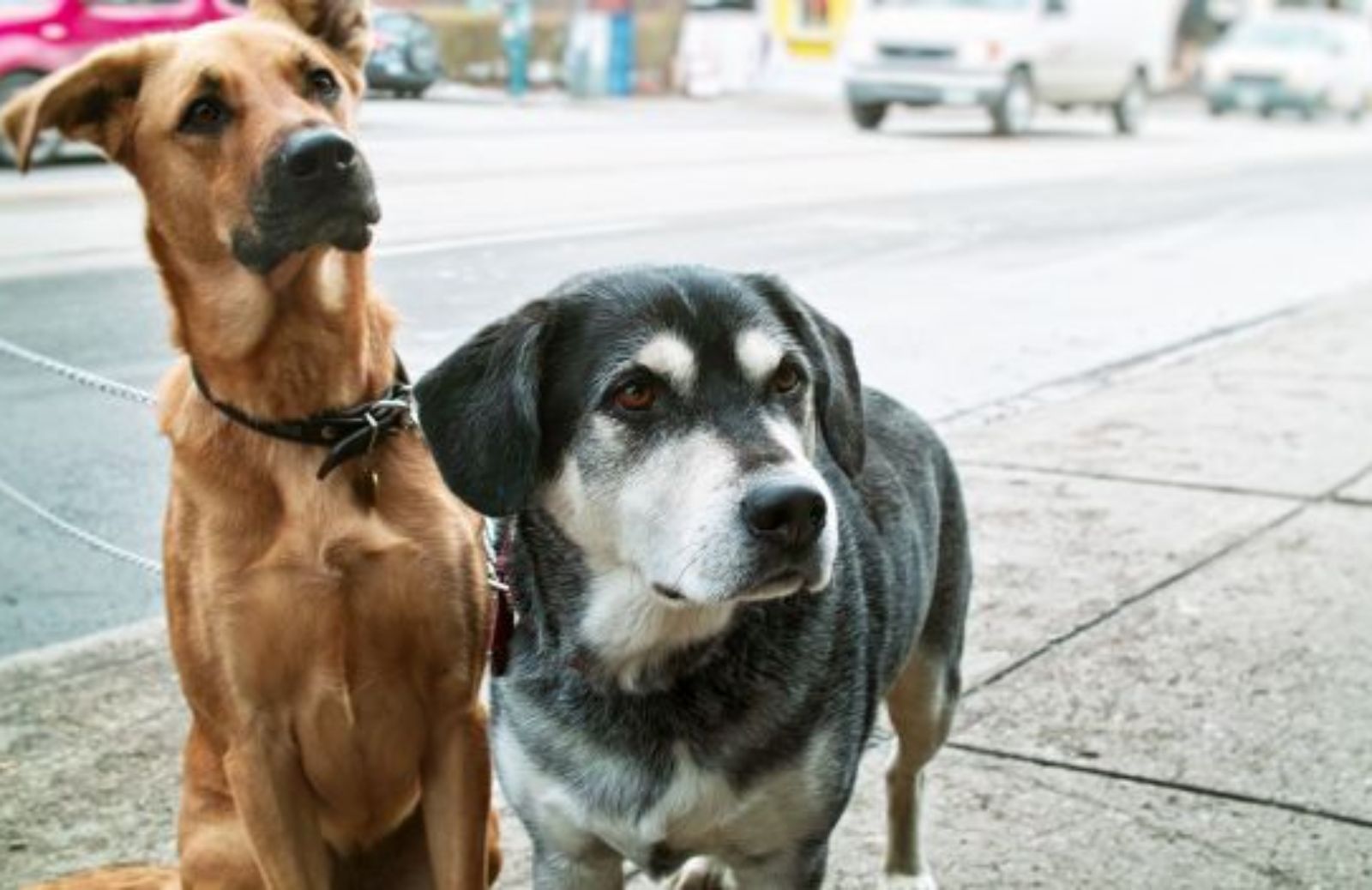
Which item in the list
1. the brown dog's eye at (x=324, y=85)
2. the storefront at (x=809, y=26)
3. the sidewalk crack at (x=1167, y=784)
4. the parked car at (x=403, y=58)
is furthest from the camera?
the storefront at (x=809, y=26)

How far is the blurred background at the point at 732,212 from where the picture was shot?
22.4 ft

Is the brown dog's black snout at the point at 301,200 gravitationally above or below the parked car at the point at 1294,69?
above

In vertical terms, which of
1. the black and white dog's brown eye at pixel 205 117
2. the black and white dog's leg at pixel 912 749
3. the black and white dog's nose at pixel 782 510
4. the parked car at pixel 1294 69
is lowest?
the parked car at pixel 1294 69

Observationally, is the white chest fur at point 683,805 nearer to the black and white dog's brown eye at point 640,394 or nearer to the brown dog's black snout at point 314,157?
the black and white dog's brown eye at point 640,394

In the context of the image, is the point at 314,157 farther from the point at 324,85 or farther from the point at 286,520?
the point at 286,520

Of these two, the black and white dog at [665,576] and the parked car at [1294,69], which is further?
the parked car at [1294,69]

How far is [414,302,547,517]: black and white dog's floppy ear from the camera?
3078mm

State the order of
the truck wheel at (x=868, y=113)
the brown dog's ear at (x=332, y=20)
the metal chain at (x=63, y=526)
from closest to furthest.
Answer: the brown dog's ear at (x=332, y=20) < the metal chain at (x=63, y=526) < the truck wheel at (x=868, y=113)

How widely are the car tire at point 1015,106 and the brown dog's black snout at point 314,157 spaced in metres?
22.2

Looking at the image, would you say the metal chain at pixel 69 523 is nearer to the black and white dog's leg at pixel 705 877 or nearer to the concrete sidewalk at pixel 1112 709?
the concrete sidewalk at pixel 1112 709

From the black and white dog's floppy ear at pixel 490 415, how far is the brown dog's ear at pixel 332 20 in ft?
3.38

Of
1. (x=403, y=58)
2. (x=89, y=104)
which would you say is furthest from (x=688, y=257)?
(x=89, y=104)

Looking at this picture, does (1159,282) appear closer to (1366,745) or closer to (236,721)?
(1366,745)

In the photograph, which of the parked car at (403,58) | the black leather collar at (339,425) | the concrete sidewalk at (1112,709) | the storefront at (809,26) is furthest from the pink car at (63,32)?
the storefront at (809,26)
